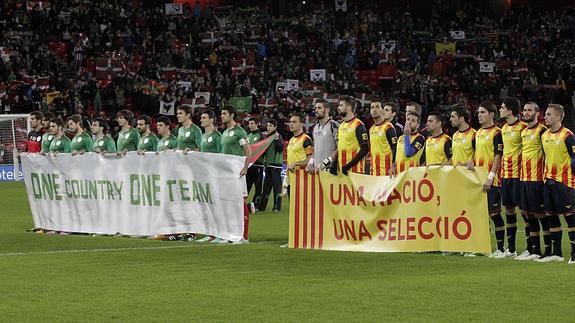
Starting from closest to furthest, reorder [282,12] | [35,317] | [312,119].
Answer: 1. [35,317]
2. [312,119]
3. [282,12]

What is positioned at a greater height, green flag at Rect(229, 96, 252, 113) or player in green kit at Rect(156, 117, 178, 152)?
player in green kit at Rect(156, 117, 178, 152)

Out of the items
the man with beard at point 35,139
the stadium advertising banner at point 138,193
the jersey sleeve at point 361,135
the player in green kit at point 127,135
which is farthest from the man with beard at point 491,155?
the man with beard at point 35,139

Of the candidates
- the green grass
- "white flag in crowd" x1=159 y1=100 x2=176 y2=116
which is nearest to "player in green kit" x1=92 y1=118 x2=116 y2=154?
the green grass

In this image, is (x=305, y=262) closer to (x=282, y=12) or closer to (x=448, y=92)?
(x=448, y=92)

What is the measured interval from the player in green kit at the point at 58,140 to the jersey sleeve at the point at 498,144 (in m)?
8.43

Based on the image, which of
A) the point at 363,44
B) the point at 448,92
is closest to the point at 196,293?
the point at 448,92

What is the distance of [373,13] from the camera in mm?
50438

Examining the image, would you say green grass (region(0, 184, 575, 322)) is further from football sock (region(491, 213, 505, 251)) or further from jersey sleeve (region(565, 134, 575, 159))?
jersey sleeve (region(565, 134, 575, 159))

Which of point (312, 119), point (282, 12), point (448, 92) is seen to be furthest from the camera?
point (282, 12)

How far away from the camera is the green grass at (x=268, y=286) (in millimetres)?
9578

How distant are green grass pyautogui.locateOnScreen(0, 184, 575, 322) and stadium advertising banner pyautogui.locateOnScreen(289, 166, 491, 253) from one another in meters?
0.29

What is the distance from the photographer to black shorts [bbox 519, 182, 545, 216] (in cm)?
1317

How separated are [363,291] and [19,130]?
2584 cm

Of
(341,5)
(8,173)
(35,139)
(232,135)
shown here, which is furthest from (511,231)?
(341,5)
